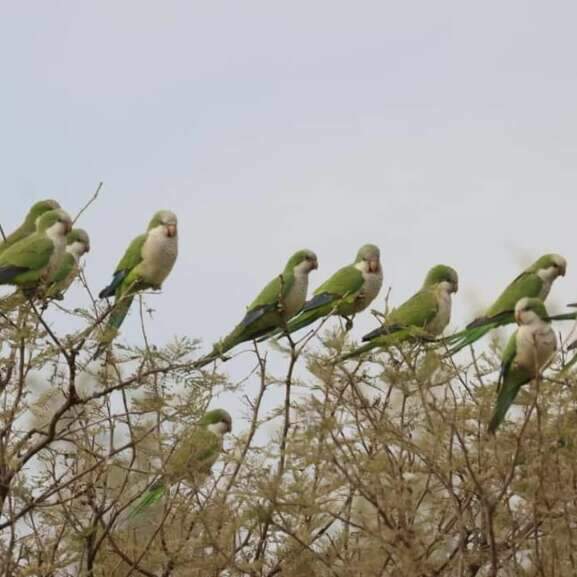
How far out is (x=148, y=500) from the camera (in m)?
8.81

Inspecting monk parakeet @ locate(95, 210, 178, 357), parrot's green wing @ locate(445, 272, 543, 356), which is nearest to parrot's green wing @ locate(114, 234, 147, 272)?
monk parakeet @ locate(95, 210, 178, 357)

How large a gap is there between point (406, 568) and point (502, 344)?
4.37 feet

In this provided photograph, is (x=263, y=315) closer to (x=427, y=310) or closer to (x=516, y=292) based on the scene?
(x=427, y=310)

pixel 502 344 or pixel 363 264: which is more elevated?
pixel 363 264

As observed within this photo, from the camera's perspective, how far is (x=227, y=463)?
8328 mm

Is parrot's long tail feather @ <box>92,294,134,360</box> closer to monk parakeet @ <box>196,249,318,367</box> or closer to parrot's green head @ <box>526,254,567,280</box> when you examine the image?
monk parakeet @ <box>196,249,318,367</box>

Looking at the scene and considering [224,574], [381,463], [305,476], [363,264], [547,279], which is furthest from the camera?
[363,264]

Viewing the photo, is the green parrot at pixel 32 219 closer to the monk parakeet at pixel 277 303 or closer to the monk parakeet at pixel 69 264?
the monk parakeet at pixel 69 264

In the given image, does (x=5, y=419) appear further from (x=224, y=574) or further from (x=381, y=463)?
(x=381, y=463)

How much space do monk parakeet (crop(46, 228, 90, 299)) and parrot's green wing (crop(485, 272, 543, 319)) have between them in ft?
8.97

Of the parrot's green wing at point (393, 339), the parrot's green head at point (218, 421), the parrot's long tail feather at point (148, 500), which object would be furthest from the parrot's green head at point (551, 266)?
the parrot's long tail feather at point (148, 500)

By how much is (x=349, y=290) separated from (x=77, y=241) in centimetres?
196

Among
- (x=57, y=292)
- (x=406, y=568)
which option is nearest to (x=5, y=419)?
(x=57, y=292)

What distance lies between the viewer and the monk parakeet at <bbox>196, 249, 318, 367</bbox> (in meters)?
8.90
